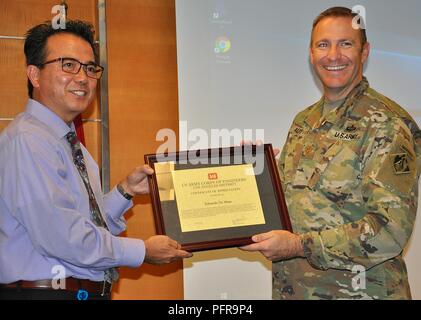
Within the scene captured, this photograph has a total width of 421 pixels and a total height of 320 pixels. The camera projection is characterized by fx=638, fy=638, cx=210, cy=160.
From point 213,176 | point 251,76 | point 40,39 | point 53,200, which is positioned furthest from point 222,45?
point 53,200

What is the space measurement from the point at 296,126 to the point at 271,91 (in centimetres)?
81

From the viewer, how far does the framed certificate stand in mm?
2709

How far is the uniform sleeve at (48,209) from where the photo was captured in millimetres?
2318

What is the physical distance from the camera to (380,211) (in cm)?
249

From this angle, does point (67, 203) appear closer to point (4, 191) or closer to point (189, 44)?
point (4, 191)

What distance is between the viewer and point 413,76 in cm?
396

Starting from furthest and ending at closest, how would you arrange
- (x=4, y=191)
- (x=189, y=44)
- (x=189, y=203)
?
(x=189, y=44)
(x=189, y=203)
(x=4, y=191)

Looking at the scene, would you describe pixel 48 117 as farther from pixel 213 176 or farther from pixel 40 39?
pixel 213 176

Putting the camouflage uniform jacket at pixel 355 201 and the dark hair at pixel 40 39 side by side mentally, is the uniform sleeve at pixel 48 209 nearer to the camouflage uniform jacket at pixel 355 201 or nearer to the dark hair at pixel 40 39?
the dark hair at pixel 40 39

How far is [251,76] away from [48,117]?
1.55 m

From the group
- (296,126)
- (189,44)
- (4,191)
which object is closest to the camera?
(4,191)

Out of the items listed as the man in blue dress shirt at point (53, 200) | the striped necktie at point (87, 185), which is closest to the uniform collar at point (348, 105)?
the man in blue dress shirt at point (53, 200)

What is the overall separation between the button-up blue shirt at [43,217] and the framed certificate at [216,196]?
0.34 meters

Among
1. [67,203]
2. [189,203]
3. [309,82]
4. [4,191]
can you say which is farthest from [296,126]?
[4,191]
